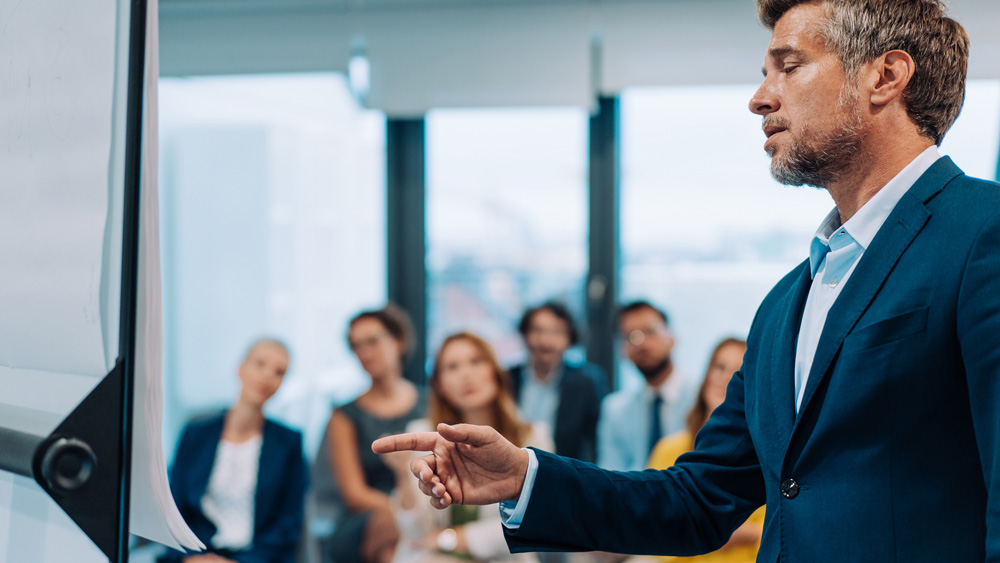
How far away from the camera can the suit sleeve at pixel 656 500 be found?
3.24ft

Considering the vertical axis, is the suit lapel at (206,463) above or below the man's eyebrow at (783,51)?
below

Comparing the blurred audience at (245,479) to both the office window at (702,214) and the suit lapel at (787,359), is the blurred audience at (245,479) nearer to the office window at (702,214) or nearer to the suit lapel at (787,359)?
the office window at (702,214)

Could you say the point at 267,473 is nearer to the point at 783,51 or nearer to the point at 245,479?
the point at 245,479

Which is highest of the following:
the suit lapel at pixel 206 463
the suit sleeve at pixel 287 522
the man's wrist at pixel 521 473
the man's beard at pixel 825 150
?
the man's beard at pixel 825 150

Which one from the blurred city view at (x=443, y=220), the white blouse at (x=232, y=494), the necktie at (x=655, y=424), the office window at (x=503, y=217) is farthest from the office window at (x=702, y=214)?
the white blouse at (x=232, y=494)

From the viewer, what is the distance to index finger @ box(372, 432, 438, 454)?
86 cm

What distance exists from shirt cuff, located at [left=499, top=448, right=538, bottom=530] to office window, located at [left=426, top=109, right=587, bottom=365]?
2930 mm

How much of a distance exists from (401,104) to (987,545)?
3458 mm

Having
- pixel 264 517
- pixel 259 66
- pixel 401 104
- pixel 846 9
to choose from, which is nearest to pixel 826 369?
pixel 846 9

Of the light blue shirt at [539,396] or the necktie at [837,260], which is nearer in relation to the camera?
the necktie at [837,260]

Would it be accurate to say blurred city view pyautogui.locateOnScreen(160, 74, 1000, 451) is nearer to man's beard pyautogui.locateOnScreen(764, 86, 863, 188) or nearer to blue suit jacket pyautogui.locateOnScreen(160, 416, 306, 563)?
blue suit jacket pyautogui.locateOnScreen(160, 416, 306, 563)

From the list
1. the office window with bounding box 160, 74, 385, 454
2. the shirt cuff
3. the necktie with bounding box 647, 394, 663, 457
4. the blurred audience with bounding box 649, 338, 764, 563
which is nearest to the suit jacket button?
the shirt cuff

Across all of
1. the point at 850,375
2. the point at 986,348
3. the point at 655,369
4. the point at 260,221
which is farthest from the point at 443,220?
the point at 986,348

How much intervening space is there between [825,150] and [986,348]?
0.30 metres
